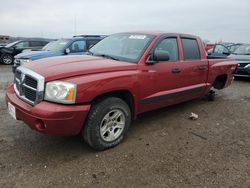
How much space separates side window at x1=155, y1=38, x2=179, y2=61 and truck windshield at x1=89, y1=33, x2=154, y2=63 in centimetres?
29

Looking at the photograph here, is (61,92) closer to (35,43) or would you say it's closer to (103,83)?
(103,83)

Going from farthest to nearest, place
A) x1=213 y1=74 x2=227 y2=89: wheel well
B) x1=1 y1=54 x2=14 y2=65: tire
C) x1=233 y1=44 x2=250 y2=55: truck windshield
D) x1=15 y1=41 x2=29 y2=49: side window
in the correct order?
1. x1=15 y1=41 x2=29 y2=49: side window
2. x1=1 y1=54 x2=14 y2=65: tire
3. x1=233 y1=44 x2=250 y2=55: truck windshield
4. x1=213 y1=74 x2=227 y2=89: wheel well

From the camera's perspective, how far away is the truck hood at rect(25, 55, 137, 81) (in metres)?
2.99

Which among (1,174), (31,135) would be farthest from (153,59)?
(1,174)

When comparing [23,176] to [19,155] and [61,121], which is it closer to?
[19,155]

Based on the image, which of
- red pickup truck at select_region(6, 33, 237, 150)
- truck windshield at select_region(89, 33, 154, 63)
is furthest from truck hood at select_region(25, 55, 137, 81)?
truck windshield at select_region(89, 33, 154, 63)

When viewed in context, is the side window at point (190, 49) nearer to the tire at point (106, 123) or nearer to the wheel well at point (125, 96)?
the wheel well at point (125, 96)

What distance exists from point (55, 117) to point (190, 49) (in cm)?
327

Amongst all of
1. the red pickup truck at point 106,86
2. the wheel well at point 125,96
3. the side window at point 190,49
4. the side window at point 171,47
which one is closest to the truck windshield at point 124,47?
the red pickup truck at point 106,86

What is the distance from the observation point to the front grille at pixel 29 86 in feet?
9.53

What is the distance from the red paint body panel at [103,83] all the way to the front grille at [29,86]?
77mm

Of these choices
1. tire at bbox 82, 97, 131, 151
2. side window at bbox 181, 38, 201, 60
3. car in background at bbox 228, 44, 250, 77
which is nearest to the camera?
tire at bbox 82, 97, 131, 151

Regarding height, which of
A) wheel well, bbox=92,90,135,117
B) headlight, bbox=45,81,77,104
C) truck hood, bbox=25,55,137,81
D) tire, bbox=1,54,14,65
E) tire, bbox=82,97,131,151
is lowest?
tire, bbox=1,54,14,65

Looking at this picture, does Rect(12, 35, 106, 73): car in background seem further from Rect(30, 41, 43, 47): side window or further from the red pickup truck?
Rect(30, 41, 43, 47): side window
